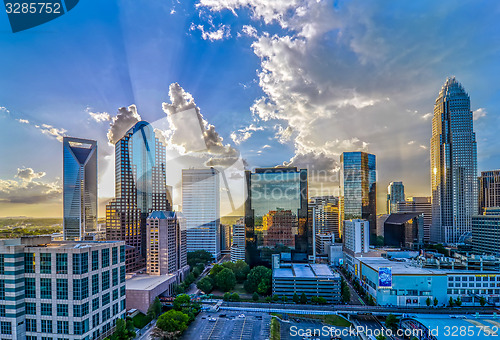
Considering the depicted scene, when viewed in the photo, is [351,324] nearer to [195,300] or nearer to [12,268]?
[195,300]

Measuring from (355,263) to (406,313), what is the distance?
11.9 meters

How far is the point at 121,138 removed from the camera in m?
37.0

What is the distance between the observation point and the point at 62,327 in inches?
564

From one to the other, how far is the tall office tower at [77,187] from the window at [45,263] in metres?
37.0

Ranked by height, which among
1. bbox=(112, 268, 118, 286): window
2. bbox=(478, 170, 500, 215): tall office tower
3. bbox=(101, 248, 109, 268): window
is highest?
bbox=(478, 170, 500, 215): tall office tower

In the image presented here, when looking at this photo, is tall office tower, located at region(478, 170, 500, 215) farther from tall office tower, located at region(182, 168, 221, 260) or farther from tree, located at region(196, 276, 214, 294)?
tree, located at region(196, 276, 214, 294)

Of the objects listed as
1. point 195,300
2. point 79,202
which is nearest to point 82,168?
point 79,202

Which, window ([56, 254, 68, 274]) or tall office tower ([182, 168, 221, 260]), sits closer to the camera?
window ([56, 254, 68, 274])

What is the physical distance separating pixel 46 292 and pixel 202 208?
1468 inches

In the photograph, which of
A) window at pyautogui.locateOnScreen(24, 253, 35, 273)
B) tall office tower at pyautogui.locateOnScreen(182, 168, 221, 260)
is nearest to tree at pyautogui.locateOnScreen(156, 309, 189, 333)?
window at pyautogui.locateOnScreen(24, 253, 35, 273)

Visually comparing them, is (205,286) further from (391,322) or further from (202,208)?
(202,208)

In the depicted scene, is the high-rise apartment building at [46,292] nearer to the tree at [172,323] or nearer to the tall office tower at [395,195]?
the tree at [172,323]

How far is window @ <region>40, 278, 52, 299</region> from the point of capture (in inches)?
571

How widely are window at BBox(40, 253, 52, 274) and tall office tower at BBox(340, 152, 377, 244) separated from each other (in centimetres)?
5119
